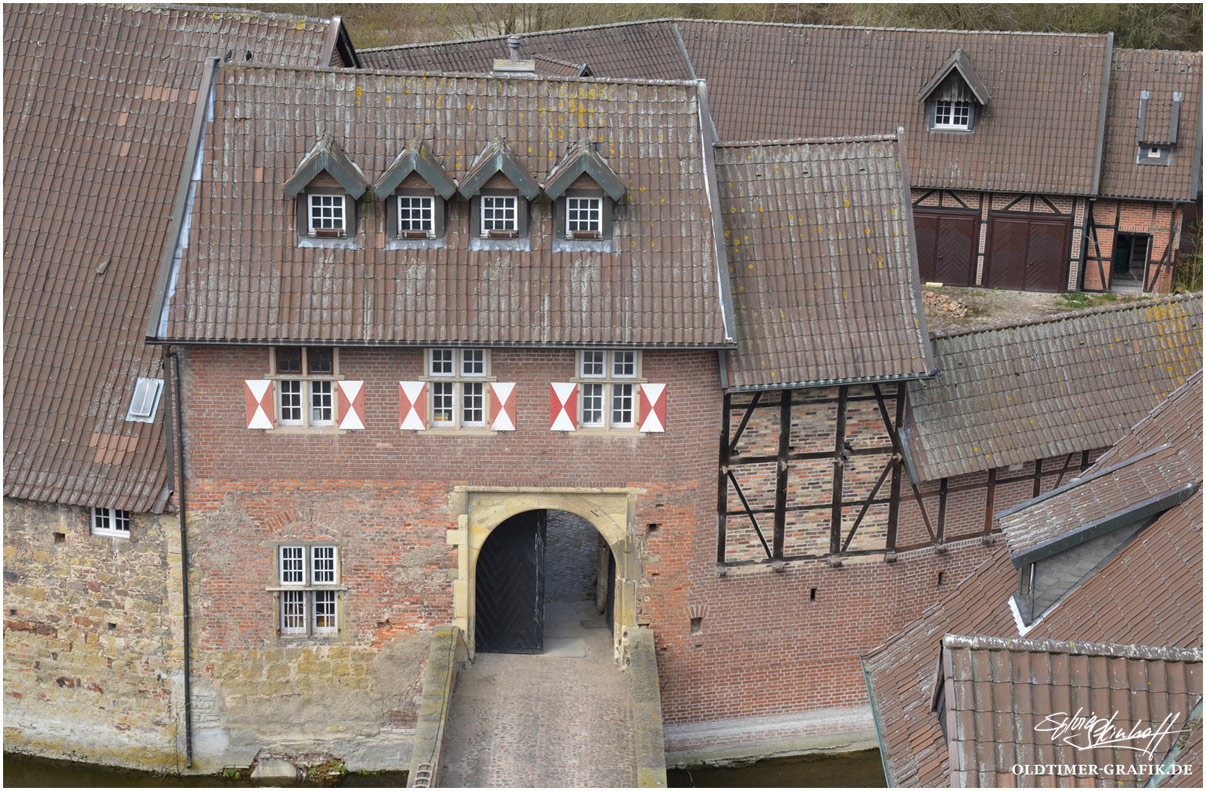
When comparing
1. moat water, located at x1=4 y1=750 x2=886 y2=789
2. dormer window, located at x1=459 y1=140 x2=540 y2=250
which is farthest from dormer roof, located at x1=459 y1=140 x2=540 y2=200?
moat water, located at x1=4 y1=750 x2=886 y2=789

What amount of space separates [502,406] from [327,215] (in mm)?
3608

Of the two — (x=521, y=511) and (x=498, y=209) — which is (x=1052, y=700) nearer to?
(x=521, y=511)

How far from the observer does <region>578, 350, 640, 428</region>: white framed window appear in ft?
77.8

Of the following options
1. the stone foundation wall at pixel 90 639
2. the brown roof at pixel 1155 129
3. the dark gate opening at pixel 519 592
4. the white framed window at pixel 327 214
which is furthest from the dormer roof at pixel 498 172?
the brown roof at pixel 1155 129

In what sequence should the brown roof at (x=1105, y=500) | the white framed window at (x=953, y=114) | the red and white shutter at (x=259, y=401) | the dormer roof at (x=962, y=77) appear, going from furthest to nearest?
the white framed window at (x=953, y=114) → the dormer roof at (x=962, y=77) → the red and white shutter at (x=259, y=401) → the brown roof at (x=1105, y=500)

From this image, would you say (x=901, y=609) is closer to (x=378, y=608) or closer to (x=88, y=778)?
(x=378, y=608)

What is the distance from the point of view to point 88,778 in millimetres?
25812

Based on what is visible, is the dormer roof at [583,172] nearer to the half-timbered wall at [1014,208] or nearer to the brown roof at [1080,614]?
the brown roof at [1080,614]

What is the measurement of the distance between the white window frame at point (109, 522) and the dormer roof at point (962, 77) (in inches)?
882

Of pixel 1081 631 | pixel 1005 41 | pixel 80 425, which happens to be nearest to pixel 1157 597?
pixel 1081 631

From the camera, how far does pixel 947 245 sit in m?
40.2

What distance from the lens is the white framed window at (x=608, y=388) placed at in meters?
23.7

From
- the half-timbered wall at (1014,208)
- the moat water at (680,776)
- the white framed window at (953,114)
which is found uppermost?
the white framed window at (953,114)

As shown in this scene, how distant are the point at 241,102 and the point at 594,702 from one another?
9.79 metres
